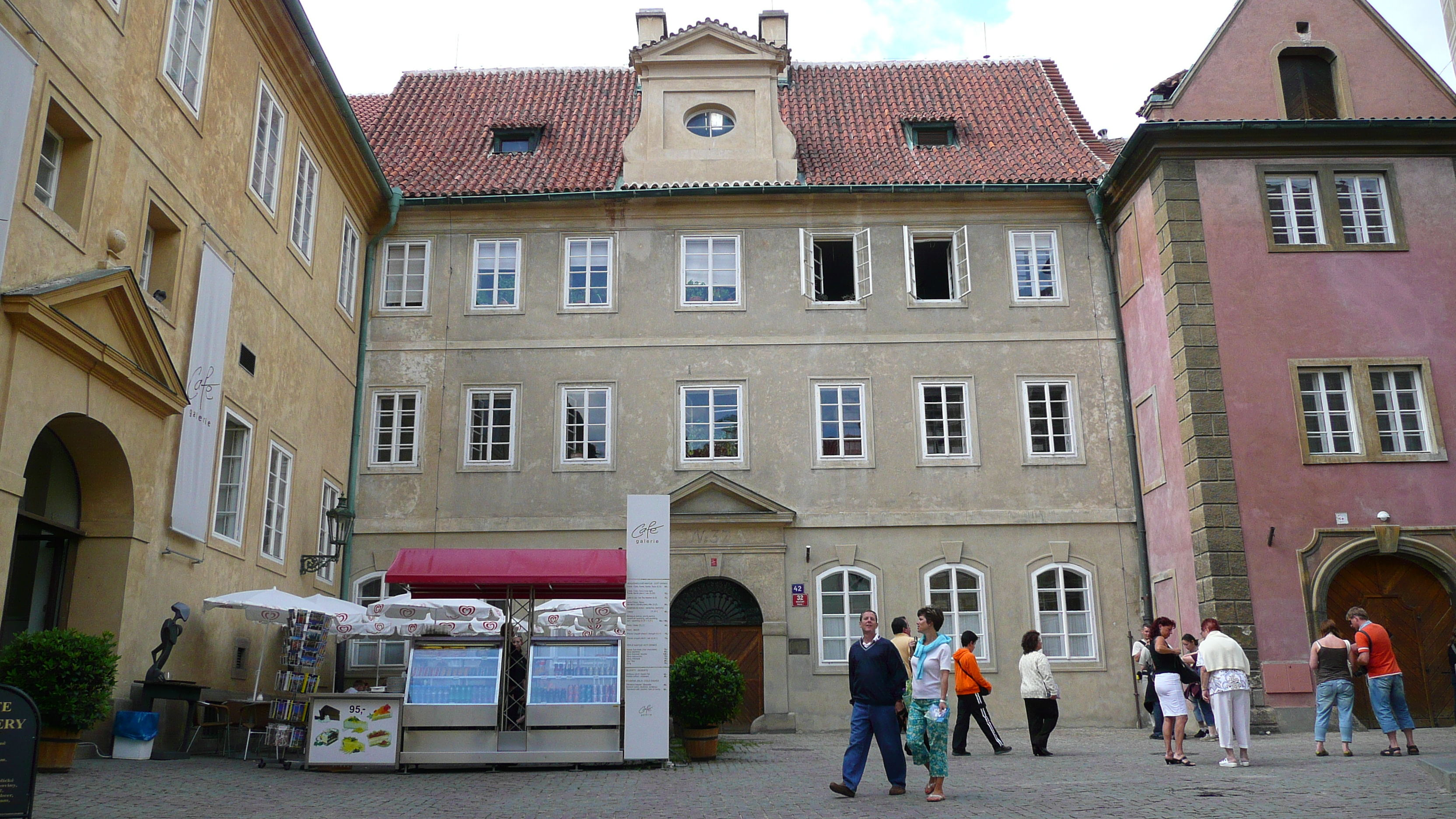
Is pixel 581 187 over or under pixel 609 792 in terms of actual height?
over

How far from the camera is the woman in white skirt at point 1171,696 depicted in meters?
12.6

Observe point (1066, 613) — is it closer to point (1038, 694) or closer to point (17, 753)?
point (1038, 694)

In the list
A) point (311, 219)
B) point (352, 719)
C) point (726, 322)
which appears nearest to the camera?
point (352, 719)

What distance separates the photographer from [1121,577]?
20547 millimetres

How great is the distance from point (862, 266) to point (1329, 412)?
8164 mm

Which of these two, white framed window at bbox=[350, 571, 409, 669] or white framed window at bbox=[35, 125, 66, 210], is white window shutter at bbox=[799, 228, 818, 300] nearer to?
white framed window at bbox=[350, 571, 409, 669]

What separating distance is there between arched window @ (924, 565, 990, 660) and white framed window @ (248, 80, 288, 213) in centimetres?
1219

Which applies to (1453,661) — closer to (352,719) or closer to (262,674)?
(352,719)

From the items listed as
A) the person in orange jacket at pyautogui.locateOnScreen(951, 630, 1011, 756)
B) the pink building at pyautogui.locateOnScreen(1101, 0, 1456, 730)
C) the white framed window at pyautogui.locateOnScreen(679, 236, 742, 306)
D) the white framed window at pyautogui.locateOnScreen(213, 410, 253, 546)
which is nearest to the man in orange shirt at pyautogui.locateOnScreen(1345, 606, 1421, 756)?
the pink building at pyautogui.locateOnScreen(1101, 0, 1456, 730)

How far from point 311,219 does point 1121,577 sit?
14.7m

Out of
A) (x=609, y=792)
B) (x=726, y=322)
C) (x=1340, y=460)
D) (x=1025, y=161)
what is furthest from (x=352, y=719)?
(x=1025, y=161)

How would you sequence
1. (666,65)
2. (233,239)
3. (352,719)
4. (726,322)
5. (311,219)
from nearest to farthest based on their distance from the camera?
(352,719)
(233,239)
(311,219)
(726,322)
(666,65)

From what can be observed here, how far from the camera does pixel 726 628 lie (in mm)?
20594

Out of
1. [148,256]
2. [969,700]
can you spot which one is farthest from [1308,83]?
[148,256]
